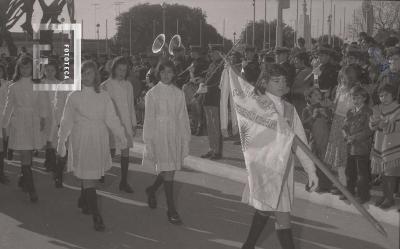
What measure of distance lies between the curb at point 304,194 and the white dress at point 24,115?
280 centimetres

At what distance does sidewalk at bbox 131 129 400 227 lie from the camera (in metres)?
6.72

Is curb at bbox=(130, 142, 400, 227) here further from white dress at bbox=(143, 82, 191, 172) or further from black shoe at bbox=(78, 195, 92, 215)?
black shoe at bbox=(78, 195, 92, 215)

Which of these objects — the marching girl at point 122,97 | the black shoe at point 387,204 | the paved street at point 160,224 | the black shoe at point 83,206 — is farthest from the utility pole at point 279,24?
the black shoe at point 83,206

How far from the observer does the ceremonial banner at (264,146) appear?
4699mm

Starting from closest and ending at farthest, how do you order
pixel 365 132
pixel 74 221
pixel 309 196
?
pixel 74 221 → pixel 365 132 → pixel 309 196

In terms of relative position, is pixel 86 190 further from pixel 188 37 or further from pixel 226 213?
pixel 188 37

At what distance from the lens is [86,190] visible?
21.1 feet

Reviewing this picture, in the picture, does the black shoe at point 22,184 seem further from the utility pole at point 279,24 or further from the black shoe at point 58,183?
the utility pole at point 279,24

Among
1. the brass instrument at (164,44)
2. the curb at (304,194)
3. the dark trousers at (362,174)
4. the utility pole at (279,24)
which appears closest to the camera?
the curb at (304,194)

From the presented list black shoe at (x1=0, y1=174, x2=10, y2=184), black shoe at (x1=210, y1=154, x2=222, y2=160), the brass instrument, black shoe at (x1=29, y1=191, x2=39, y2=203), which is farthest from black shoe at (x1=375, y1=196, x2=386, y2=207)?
the brass instrument

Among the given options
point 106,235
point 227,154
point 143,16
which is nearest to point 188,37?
point 143,16

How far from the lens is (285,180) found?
473 cm

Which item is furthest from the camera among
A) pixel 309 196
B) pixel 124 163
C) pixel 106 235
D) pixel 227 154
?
pixel 227 154

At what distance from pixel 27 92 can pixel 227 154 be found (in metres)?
4.10
